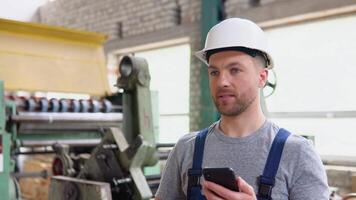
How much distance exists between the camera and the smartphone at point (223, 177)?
1015 millimetres

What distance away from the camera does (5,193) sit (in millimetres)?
2594

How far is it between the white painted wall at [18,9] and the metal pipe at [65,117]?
4868 millimetres

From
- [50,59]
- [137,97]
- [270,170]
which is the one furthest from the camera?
[50,59]

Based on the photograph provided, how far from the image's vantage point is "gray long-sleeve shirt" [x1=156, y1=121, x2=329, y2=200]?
1.11 meters

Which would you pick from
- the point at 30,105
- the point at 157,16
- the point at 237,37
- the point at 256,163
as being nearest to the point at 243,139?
the point at 256,163

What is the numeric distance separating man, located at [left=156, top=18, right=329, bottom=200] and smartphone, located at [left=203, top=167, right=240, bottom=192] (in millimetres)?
18

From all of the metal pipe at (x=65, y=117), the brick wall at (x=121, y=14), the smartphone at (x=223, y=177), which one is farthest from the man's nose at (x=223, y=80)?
the brick wall at (x=121, y=14)

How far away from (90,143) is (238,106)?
7.88 ft

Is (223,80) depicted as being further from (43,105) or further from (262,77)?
(43,105)

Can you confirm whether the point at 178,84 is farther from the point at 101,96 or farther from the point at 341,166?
the point at 341,166

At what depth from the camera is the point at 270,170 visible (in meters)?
1.13

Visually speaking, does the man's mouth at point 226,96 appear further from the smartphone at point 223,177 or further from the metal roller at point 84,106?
the metal roller at point 84,106

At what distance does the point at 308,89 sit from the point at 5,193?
9.18 ft

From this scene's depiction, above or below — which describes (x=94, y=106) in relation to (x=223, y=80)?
below
